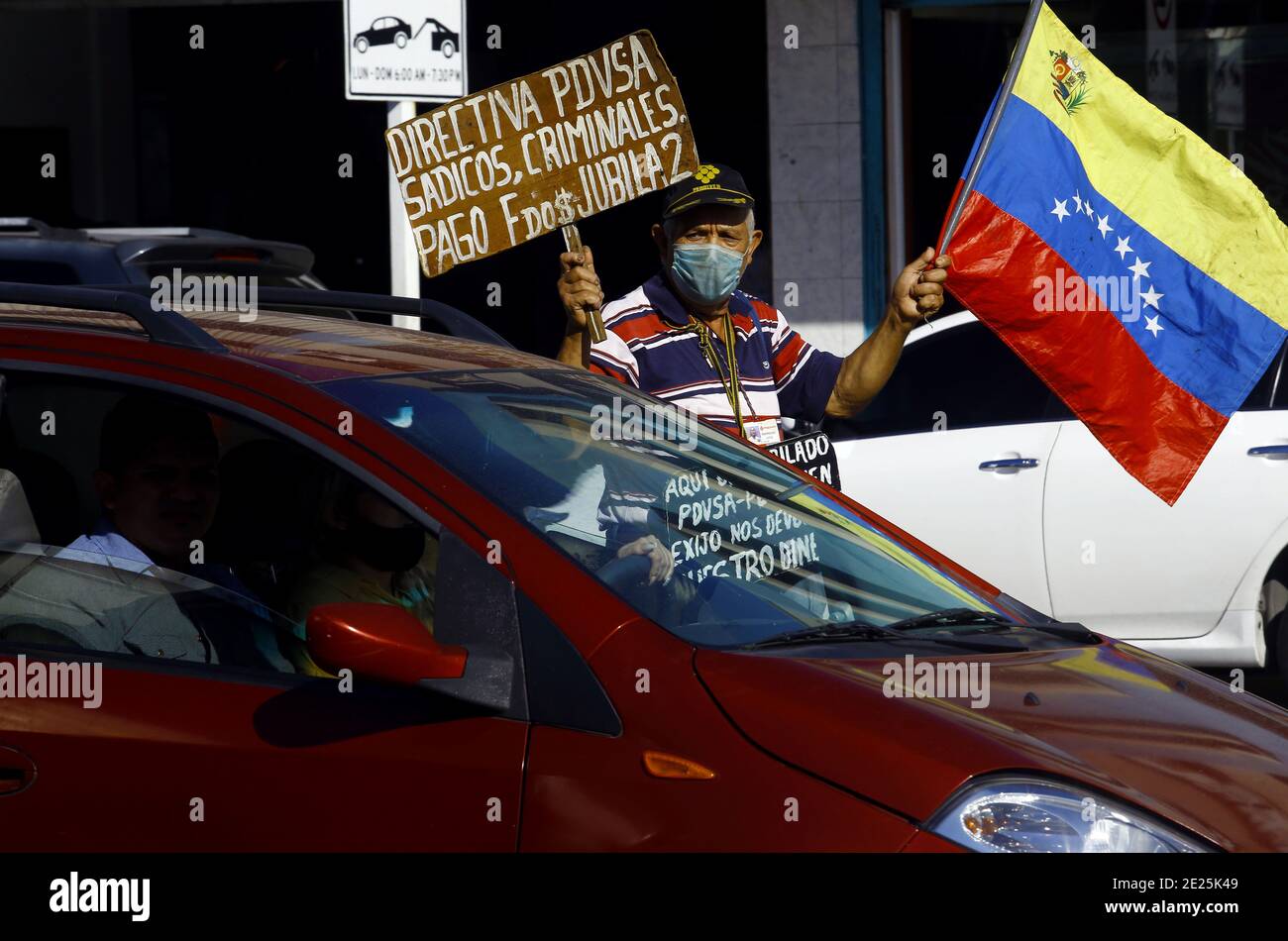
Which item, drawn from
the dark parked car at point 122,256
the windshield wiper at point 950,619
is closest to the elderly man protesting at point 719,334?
the windshield wiper at point 950,619

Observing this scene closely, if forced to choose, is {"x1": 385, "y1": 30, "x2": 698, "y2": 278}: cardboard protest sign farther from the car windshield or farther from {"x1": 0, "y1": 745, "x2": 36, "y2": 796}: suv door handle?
{"x1": 0, "y1": 745, "x2": 36, "y2": 796}: suv door handle

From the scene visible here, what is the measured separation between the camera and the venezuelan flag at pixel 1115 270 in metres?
5.15

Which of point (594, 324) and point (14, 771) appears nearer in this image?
point (14, 771)

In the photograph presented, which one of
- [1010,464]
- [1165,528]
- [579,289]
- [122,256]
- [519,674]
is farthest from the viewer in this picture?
[122,256]

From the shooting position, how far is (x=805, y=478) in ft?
12.8

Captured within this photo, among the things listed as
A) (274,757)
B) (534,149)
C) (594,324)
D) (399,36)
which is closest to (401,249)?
(399,36)

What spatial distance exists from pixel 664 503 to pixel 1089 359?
2.20 meters

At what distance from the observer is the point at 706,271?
5023 millimetres

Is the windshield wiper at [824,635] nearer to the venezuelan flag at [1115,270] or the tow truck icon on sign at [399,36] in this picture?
the venezuelan flag at [1115,270]

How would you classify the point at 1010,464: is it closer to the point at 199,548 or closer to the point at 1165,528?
the point at 1165,528

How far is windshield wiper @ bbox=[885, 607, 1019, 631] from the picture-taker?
10.8ft

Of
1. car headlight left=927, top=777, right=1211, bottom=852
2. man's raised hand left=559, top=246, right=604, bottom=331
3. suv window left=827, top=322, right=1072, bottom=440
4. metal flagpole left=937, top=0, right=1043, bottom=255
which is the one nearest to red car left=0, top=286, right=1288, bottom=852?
car headlight left=927, top=777, right=1211, bottom=852

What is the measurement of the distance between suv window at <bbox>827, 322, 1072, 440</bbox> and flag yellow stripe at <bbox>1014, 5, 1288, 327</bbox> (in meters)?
2.09
